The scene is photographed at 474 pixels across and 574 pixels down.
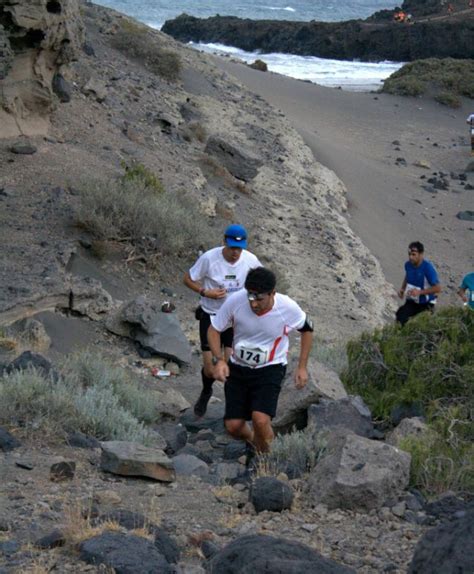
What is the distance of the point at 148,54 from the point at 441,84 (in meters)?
20.2

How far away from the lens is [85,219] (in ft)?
47.7

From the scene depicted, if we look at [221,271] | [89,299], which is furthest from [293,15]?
[221,271]

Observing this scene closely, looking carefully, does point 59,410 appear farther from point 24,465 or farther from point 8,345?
point 8,345

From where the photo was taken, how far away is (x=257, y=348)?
23.5 ft

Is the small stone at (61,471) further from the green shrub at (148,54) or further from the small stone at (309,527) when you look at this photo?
the green shrub at (148,54)

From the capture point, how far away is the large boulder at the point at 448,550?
4.03 metres

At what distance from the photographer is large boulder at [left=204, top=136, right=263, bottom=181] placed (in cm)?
2147

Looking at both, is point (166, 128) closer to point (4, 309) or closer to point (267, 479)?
point (4, 309)

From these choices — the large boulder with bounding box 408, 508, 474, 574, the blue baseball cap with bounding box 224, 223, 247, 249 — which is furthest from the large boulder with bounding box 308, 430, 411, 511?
the blue baseball cap with bounding box 224, 223, 247, 249

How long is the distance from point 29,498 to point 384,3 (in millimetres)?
130791

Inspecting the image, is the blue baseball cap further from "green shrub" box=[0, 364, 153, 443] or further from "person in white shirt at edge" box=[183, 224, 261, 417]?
"green shrub" box=[0, 364, 153, 443]

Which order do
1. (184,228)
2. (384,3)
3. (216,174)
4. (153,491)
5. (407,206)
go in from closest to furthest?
1. (153,491)
2. (184,228)
3. (216,174)
4. (407,206)
5. (384,3)

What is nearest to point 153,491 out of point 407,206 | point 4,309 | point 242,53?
point 4,309

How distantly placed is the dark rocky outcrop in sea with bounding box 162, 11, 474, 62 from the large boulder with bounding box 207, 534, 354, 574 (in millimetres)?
72695
